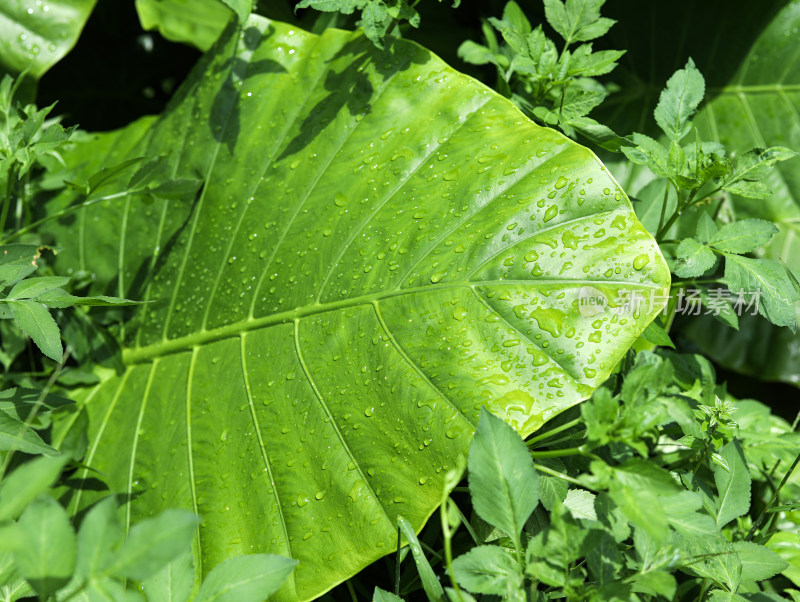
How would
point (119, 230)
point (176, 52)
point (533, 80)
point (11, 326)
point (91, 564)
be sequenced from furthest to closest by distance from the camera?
point (176, 52)
point (119, 230)
point (11, 326)
point (533, 80)
point (91, 564)

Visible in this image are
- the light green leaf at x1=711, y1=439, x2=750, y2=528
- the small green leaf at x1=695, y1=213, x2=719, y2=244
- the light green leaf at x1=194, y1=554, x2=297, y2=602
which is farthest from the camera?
the small green leaf at x1=695, y1=213, x2=719, y2=244

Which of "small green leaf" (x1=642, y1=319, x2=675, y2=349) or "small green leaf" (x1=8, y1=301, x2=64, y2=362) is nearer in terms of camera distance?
"small green leaf" (x1=8, y1=301, x2=64, y2=362)

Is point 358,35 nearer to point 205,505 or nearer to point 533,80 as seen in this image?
point 533,80

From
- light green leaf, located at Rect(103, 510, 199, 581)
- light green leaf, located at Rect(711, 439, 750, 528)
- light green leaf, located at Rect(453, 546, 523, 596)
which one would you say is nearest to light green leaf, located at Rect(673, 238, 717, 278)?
light green leaf, located at Rect(711, 439, 750, 528)

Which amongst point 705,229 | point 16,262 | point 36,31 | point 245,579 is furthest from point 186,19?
point 245,579

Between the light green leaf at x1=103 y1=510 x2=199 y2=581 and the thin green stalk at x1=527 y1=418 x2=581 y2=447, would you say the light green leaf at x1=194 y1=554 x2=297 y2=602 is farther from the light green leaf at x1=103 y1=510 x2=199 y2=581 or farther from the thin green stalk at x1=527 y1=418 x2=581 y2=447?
the thin green stalk at x1=527 y1=418 x2=581 y2=447

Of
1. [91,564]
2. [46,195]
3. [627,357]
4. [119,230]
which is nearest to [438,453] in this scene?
[627,357]
